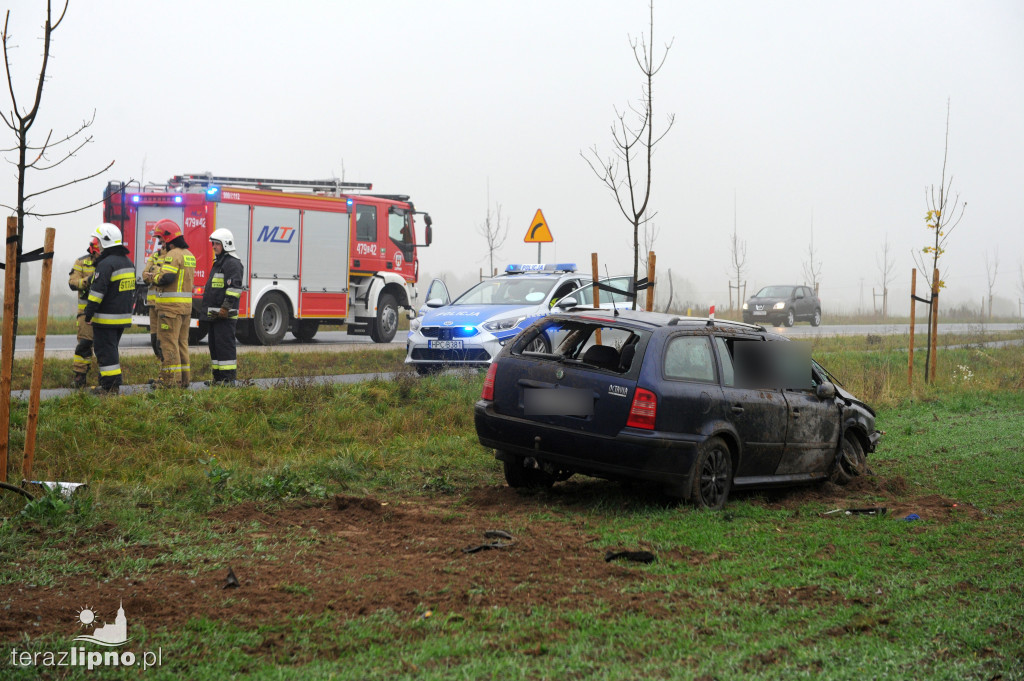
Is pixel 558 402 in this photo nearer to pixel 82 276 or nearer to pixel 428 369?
pixel 428 369

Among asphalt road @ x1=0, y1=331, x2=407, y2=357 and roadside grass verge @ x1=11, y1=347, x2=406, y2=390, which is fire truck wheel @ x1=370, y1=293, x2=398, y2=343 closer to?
asphalt road @ x1=0, y1=331, x2=407, y2=357

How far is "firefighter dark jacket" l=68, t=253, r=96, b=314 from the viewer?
12.2 m

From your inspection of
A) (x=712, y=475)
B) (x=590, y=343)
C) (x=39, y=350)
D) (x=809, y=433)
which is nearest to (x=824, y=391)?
(x=809, y=433)

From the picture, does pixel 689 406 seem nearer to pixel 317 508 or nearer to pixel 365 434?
pixel 317 508

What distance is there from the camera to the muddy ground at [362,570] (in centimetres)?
421

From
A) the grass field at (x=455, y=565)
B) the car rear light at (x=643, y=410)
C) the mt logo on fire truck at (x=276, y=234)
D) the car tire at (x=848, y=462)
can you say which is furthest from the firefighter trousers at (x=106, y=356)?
the mt logo on fire truck at (x=276, y=234)

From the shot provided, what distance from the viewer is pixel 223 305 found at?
37.4 ft

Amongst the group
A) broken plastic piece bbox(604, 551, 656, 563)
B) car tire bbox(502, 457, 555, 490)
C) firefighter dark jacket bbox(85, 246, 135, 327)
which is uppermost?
firefighter dark jacket bbox(85, 246, 135, 327)

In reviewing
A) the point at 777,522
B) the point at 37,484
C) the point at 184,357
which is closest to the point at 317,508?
the point at 37,484

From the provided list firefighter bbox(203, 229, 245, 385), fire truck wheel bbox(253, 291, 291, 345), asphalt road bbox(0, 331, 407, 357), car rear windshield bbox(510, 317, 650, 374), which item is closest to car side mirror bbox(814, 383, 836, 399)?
car rear windshield bbox(510, 317, 650, 374)

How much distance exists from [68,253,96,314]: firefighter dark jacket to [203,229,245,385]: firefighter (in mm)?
1780

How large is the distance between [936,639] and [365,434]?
21.0 feet

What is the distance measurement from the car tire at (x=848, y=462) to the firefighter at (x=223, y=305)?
6.97 meters

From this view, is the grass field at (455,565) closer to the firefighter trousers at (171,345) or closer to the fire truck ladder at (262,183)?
the firefighter trousers at (171,345)
